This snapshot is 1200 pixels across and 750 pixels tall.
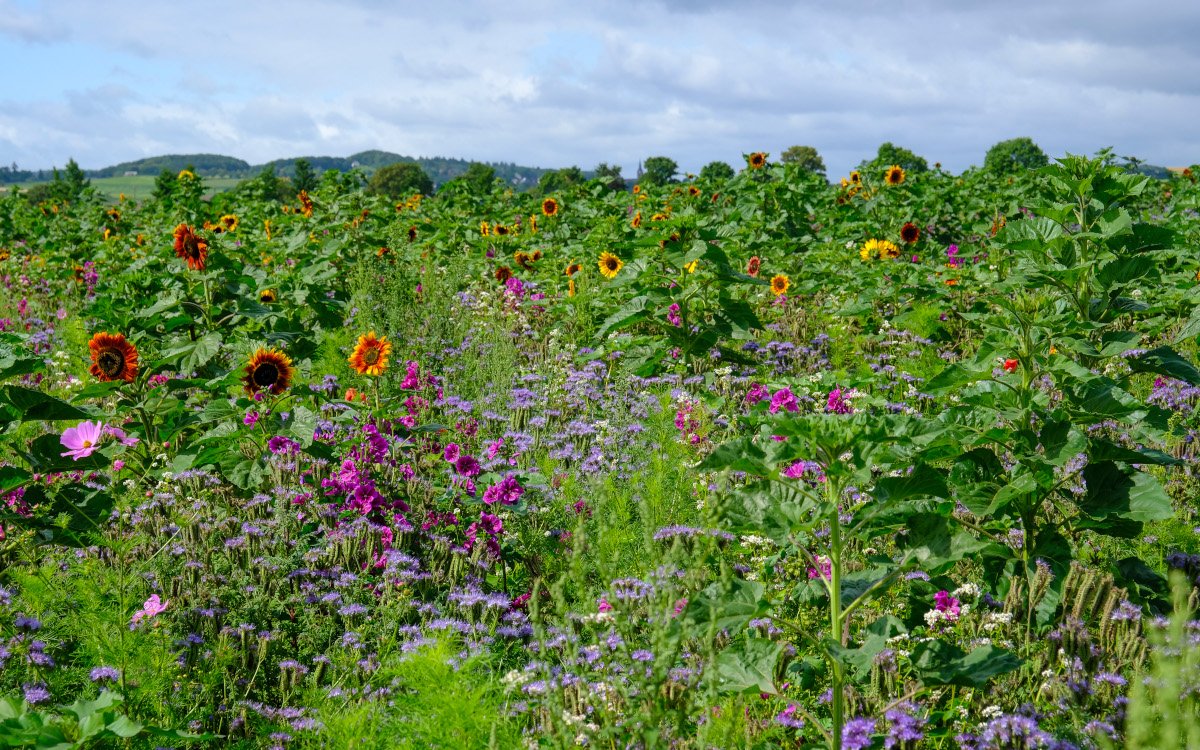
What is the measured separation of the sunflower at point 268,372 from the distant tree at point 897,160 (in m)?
11.1

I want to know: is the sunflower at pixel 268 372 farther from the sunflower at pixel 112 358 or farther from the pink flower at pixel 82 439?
the pink flower at pixel 82 439

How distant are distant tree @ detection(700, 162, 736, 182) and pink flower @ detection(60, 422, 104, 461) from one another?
1277 centimetres

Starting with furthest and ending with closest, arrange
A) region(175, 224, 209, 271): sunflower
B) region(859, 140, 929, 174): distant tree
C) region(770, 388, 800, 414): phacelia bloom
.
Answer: region(859, 140, 929, 174): distant tree → region(175, 224, 209, 271): sunflower → region(770, 388, 800, 414): phacelia bloom

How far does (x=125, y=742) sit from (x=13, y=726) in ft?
2.12

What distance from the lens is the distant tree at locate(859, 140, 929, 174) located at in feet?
44.4

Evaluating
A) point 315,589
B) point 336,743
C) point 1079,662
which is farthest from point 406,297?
point 1079,662

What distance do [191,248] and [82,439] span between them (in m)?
1.48

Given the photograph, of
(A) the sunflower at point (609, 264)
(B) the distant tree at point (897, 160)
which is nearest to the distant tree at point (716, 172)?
(B) the distant tree at point (897, 160)

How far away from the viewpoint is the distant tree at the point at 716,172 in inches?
620

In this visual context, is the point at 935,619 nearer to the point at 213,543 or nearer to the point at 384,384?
the point at 213,543

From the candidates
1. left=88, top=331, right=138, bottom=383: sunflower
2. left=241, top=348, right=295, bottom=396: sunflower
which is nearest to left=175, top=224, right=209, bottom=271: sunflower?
left=88, top=331, right=138, bottom=383: sunflower

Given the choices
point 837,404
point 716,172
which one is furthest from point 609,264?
point 716,172

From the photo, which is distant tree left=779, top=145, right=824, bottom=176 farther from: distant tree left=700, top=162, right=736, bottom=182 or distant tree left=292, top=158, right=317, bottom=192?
distant tree left=292, top=158, right=317, bottom=192

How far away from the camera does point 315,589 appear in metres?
3.58
